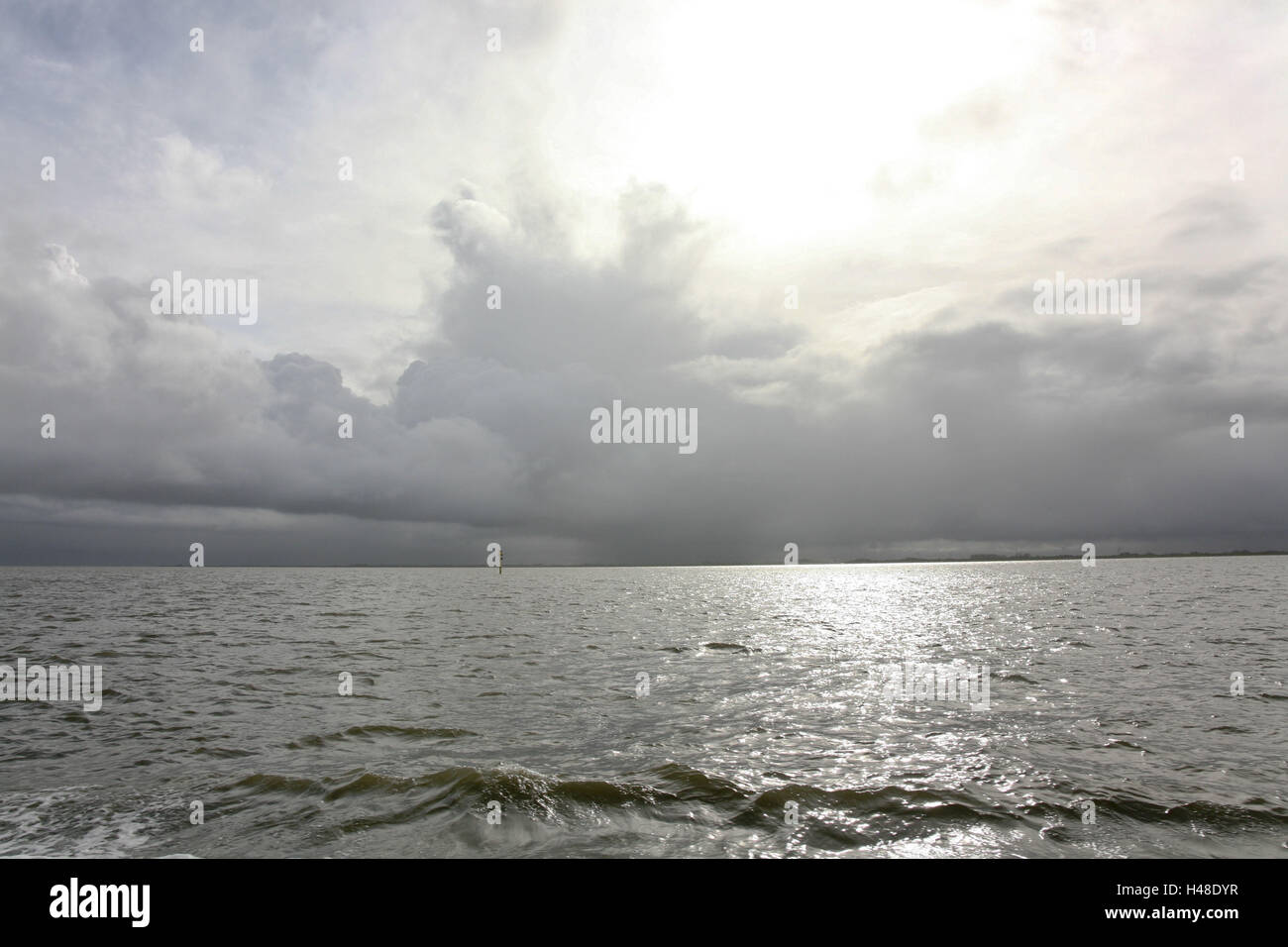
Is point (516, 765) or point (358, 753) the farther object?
point (358, 753)

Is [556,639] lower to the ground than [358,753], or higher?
lower

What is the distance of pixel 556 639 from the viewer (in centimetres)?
3506

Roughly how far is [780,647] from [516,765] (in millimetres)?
21515

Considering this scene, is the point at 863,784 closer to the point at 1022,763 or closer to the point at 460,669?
the point at 1022,763

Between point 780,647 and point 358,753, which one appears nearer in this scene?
point 358,753

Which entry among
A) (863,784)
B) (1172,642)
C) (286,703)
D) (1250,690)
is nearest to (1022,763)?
(863,784)

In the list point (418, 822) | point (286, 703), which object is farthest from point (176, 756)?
point (418, 822)
